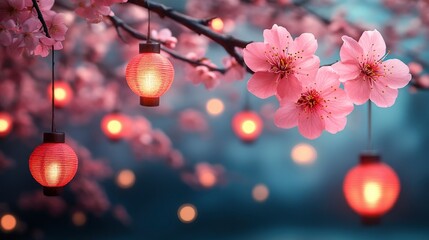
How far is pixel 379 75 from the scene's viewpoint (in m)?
1.92

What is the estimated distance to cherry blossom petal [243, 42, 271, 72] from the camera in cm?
188

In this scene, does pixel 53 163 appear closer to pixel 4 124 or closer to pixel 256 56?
pixel 256 56

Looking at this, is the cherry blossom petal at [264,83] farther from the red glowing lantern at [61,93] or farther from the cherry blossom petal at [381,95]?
the red glowing lantern at [61,93]

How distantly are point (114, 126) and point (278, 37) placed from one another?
3338 mm

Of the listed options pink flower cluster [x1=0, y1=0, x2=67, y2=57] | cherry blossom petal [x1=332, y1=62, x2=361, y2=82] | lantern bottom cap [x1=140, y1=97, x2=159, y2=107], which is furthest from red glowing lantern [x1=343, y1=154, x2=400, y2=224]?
pink flower cluster [x1=0, y1=0, x2=67, y2=57]

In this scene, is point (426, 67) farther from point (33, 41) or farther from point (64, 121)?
point (33, 41)

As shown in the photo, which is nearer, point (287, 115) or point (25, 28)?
point (287, 115)

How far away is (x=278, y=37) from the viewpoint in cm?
188

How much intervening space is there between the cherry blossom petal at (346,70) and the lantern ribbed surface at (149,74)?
71 cm

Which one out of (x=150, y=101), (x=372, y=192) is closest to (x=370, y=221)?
(x=372, y=192)

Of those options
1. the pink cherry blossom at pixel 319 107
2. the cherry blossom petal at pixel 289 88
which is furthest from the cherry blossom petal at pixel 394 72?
the cherry blossom petal at pixel 289 88

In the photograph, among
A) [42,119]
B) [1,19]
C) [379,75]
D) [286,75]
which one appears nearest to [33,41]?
[1,19]

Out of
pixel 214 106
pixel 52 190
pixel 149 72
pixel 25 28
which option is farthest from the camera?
pixel 214 106

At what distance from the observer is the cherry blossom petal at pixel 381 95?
1.92 meters
